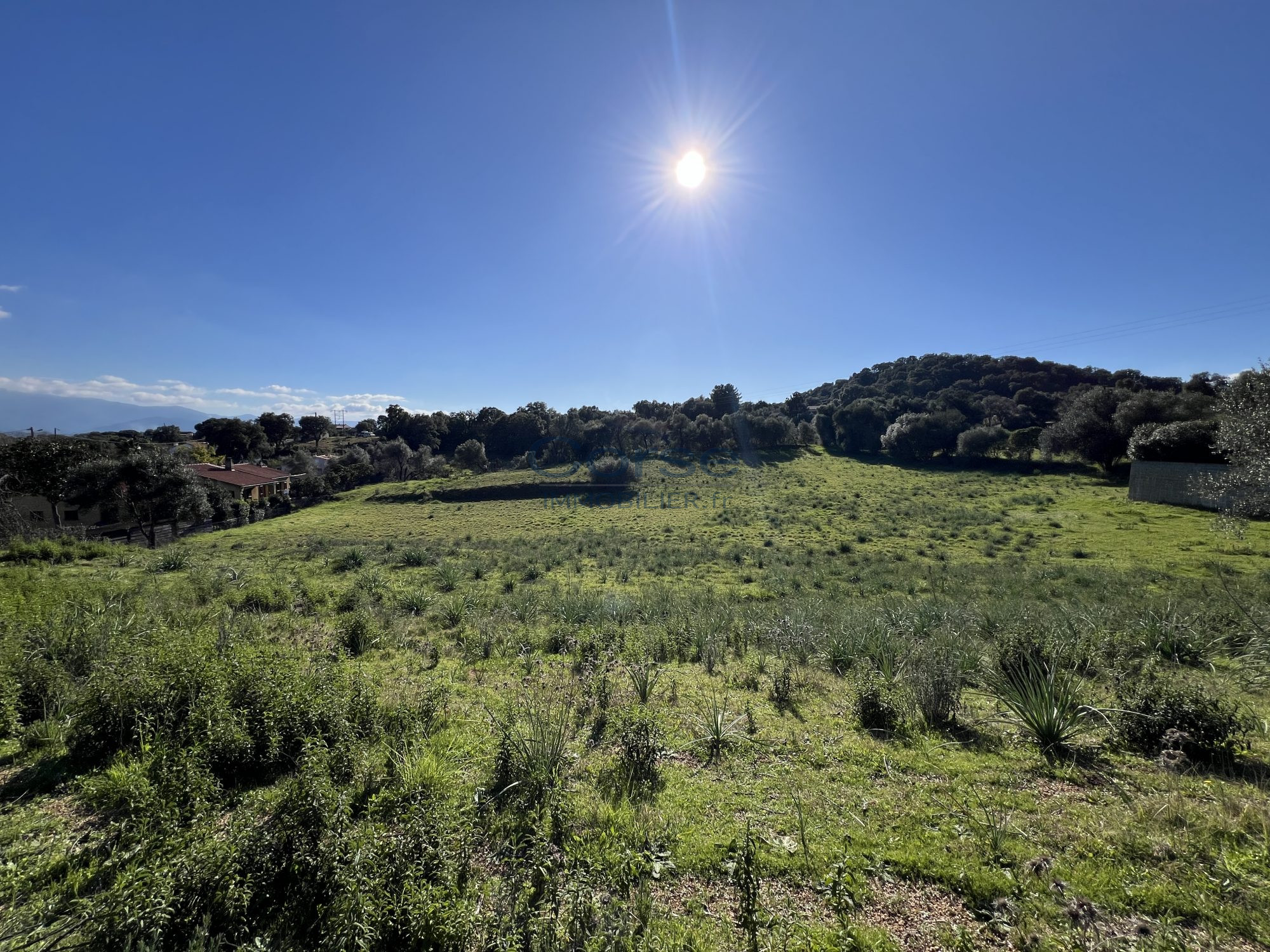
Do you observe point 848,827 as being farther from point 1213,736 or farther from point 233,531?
point 233,531

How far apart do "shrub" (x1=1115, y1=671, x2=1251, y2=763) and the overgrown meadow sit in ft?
0.09

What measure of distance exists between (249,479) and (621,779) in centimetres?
5488

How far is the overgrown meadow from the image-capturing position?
101 inches

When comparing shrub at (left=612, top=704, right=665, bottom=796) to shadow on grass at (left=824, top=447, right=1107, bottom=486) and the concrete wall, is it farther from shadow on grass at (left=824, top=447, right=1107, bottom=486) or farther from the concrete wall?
shadow on grass at (left=824, top=447, right=1107, bottom=486)

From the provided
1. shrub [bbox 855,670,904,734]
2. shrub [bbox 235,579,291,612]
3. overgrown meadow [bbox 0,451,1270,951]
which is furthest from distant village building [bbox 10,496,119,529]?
shrub [bbox 855,670,904,734]

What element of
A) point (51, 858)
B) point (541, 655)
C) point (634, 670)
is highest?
point (51, 858)

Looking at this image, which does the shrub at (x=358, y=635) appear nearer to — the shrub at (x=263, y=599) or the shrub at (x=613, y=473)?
the shrub at (x=263, y=599)

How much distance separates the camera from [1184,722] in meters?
4.24

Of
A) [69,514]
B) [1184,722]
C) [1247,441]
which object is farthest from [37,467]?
[1247,441]

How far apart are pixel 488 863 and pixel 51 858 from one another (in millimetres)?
2694

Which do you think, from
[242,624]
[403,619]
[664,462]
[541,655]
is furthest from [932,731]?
[664,462]

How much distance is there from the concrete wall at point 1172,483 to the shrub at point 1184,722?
32752 mm

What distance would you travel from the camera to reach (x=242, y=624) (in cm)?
725

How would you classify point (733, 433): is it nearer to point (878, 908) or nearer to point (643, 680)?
point (643, 680)
